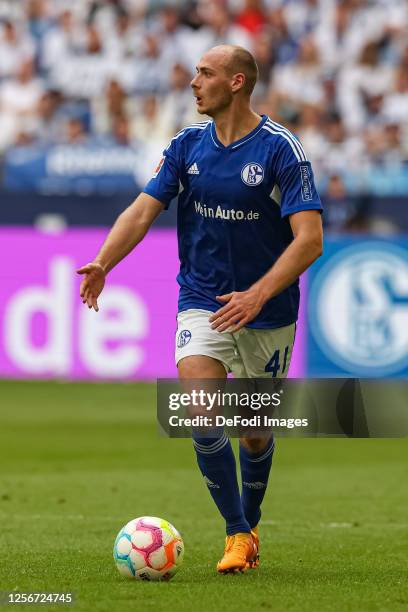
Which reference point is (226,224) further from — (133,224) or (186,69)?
(186,69)

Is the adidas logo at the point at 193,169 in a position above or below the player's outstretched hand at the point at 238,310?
above

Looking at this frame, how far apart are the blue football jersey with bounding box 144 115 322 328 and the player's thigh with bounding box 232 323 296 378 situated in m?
0.06

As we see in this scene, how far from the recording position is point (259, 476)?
6.71 meters

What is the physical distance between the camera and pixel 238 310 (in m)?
5.77

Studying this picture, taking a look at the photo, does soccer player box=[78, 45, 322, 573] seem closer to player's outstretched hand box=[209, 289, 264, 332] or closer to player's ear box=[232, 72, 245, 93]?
player's ear box=[232, 72, 245, 93]

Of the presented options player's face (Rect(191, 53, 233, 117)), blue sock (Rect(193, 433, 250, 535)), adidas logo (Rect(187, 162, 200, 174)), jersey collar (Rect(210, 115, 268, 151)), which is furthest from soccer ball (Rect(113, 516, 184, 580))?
player's face (Rect(191, 53, 233, 117))

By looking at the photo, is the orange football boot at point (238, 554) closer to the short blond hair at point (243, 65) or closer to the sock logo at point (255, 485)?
the sock logo at point (255, 485)

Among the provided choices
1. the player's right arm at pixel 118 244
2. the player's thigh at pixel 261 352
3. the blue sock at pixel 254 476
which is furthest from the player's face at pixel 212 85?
the blue sock at pixel 254 476

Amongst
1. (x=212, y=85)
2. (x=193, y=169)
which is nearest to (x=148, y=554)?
(x=193, y=169)

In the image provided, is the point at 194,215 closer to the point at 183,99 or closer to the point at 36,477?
the point at 36,477

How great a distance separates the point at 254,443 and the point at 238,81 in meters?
1.79

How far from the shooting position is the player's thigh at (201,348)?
6184mm


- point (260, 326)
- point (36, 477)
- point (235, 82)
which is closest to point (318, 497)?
point (36, 477)

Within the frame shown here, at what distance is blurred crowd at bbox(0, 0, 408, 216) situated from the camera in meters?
18.5
